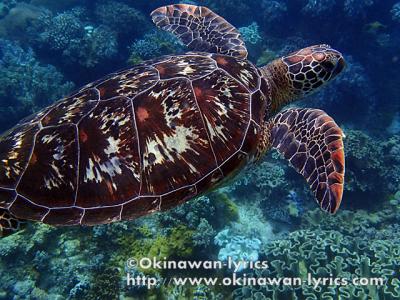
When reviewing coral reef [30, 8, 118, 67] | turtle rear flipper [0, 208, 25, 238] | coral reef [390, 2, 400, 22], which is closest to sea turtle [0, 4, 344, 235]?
turtle rear flipper [0, 208, 25, 238]

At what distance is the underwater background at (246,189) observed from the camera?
4043 mm

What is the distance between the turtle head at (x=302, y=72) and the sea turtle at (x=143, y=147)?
69 centimetres

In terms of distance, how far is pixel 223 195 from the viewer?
5.60 metres

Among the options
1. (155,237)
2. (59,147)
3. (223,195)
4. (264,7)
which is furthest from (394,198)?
(264,7)

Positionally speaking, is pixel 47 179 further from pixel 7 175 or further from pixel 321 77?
pixel 321 77

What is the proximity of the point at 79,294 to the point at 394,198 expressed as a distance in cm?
585

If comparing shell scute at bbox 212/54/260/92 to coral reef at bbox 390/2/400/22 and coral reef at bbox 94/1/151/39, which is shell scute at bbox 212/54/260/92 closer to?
coral reef at bbox 94/1/151/39

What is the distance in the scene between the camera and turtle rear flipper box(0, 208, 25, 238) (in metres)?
2.63

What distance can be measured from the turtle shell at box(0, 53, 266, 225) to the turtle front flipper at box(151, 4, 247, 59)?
1899mm

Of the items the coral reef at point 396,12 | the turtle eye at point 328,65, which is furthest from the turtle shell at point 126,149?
the coral reef at point 396,12

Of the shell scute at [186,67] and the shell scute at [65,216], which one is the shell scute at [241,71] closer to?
the shell scute at [186,67]

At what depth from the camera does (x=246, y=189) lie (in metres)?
6.12

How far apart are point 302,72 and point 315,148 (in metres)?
1.03

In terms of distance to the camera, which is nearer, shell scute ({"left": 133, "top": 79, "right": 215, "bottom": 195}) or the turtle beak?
shell scute ({"left": 133, "top": 79, "right": 215, "bottom": 195})
